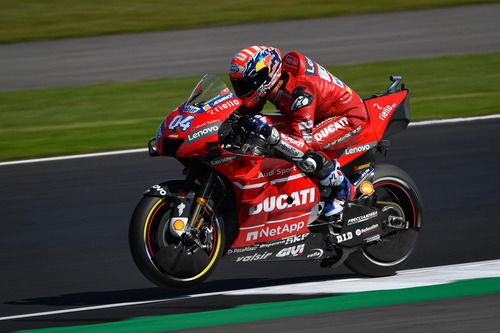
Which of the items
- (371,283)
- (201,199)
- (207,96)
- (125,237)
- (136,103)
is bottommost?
(136,103)

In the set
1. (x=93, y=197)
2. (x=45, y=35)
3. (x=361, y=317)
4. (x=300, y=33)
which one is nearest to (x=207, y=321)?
(x=361, y=317)

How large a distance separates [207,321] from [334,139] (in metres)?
2.14

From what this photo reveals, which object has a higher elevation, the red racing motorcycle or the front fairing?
the front fairing

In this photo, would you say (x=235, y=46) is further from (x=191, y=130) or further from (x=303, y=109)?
(x=191, y=130)

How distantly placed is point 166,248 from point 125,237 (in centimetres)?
200

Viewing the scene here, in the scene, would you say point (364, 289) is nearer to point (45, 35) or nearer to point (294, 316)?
point (294, 316)

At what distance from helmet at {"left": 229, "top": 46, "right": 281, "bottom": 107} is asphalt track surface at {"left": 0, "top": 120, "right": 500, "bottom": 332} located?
138cm

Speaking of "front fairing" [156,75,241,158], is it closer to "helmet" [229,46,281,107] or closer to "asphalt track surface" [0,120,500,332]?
"helmet" [229,46,281,107]

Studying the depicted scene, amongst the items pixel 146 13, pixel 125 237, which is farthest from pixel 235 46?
pixel 125 237

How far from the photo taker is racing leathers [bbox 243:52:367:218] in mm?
6145

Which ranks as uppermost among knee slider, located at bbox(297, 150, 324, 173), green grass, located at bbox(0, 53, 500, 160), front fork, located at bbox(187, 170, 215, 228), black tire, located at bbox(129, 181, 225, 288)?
knee slider, located at bbox(297, 150, 324, 173)

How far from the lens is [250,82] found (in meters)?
6.12

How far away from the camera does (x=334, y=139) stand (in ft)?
21.7

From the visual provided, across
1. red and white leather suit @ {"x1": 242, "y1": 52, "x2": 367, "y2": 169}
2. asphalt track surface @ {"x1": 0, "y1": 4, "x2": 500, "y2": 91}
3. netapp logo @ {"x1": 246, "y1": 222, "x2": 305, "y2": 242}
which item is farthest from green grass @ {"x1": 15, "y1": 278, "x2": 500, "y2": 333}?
asphalt track surface @ {"x1": 0, "y1": 4, "x2": 500, "y2": 91}
